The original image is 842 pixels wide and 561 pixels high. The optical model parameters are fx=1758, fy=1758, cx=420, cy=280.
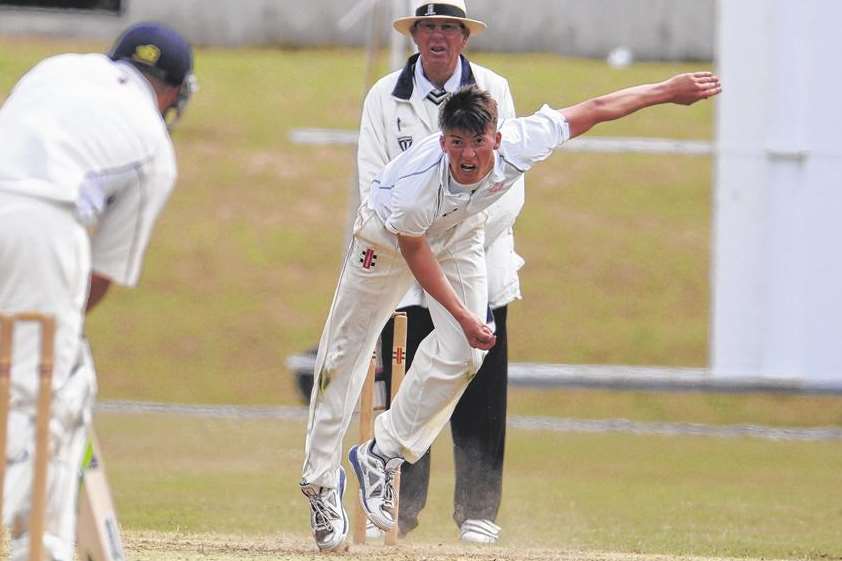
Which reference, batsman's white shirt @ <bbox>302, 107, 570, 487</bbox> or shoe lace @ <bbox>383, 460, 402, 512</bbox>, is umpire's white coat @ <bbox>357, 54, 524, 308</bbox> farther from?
shoe lace @ <bbox>383, 460, 402, 512</bbox>

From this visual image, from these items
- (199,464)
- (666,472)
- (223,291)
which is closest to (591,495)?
(666,472)

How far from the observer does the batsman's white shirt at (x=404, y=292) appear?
505 cm

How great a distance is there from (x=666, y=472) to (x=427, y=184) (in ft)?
14.1

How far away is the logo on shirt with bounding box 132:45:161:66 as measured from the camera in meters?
4.01

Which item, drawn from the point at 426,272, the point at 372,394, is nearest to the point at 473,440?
the point at 372,394

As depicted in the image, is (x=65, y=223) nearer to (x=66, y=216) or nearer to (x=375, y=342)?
(x=66, y=216)

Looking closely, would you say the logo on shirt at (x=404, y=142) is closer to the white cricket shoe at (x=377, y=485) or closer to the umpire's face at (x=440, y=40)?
the umpire's face at (x=440, y=40)

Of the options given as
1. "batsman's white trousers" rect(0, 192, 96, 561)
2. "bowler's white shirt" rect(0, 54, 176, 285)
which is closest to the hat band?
"bowler's white shirt" rect(0, 54, 176, 285)

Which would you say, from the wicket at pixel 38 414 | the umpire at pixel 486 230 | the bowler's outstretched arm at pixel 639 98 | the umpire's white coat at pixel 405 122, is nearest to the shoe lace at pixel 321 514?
the umpire at pixel 486 230

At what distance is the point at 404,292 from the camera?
5379mm

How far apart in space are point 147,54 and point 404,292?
158 cm

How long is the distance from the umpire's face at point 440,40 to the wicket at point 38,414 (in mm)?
2470

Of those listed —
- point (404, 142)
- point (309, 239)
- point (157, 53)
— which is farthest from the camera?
point (309, 239)

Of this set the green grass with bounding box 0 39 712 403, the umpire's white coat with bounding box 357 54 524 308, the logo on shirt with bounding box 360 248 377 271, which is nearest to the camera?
the logo on shirt with bounding box 360 248 377 271
